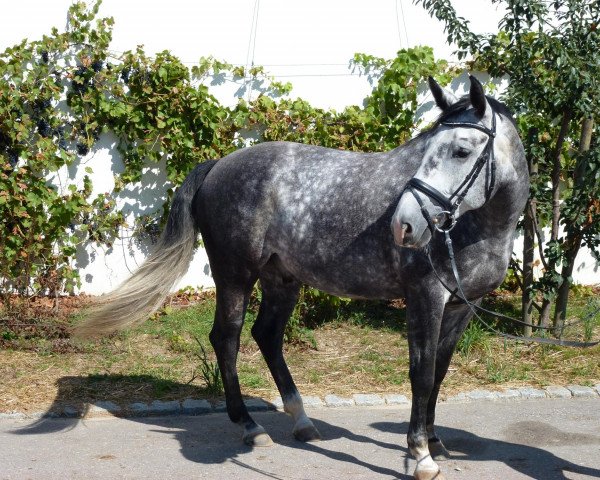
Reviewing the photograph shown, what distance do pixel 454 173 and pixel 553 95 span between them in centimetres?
279

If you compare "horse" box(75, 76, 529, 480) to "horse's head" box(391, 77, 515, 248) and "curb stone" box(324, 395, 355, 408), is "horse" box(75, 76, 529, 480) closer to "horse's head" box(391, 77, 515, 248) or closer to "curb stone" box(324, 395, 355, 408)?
"horse's head" box(391, 77, 515, 248)

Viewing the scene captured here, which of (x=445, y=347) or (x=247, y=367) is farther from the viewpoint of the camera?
(x=247, y=367)

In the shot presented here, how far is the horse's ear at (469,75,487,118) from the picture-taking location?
4121 mm

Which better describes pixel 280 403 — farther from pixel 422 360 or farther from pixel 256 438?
pixel 422 360

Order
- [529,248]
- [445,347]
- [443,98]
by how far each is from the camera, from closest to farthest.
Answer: [443,98] → [445,347] → [529,248]

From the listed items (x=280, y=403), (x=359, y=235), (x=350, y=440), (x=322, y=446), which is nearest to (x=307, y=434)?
(x=322, y=446)

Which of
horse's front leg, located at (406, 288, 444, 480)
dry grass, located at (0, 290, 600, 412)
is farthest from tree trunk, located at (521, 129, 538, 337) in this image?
horse's front leg, located at (406, 288, 444, 480)

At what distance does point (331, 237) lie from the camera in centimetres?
491

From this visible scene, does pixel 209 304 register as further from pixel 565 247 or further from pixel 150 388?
pixel 565 247

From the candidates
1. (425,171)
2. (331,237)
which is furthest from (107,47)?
(425,171)

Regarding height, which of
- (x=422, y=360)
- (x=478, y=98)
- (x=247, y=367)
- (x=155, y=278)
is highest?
(x=478, y=98)

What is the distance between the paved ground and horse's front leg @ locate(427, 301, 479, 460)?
128 millimetres

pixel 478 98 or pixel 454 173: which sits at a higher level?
pixel 478 98

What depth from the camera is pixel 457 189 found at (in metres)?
4.17
